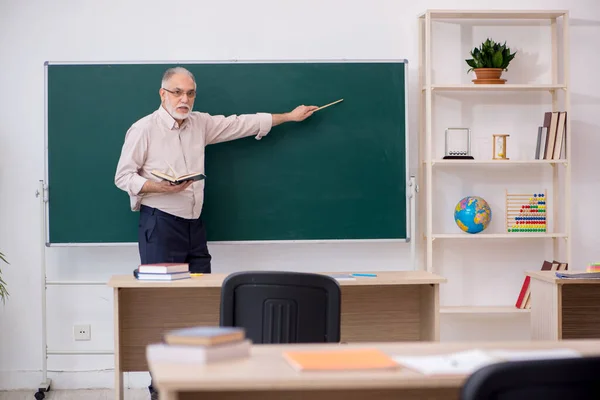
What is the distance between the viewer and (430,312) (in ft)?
12.1

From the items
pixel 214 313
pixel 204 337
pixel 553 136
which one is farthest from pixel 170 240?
pixel 204 337

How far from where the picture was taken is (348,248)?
5086mm

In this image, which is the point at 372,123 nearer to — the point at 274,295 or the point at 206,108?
the point at 206,108

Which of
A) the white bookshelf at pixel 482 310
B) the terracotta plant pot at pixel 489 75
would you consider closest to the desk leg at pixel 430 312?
the white bookshelf at pixel 482 310

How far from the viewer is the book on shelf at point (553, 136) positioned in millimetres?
4891

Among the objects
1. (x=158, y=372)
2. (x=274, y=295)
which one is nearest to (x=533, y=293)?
(x=274, y=295)

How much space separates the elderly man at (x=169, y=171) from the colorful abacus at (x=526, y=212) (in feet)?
6.60

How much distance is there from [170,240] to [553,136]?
2.49 metres

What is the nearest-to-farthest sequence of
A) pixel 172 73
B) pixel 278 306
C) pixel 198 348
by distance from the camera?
pixel 198 348
pixel 278 306
pixel 172 73

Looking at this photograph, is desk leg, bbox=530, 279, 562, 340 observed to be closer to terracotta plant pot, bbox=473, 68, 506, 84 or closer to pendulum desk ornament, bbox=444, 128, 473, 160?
pendulum desk ornament, bbox=444, 128, 473, 160

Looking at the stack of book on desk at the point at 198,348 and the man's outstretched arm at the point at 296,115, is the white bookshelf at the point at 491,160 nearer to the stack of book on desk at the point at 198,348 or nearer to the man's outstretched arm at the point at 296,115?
the man's outstretched arm at the point at 296,115

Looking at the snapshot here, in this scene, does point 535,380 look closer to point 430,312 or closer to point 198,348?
point 198,348

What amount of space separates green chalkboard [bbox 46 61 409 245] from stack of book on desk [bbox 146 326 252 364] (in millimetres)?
2994

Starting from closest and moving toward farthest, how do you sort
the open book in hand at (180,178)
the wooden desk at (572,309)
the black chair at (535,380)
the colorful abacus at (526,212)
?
the black chair at (535,380), the wooden desk at (572,309), the open book in hand at (180,178), the colorful abacus at (526,212)
